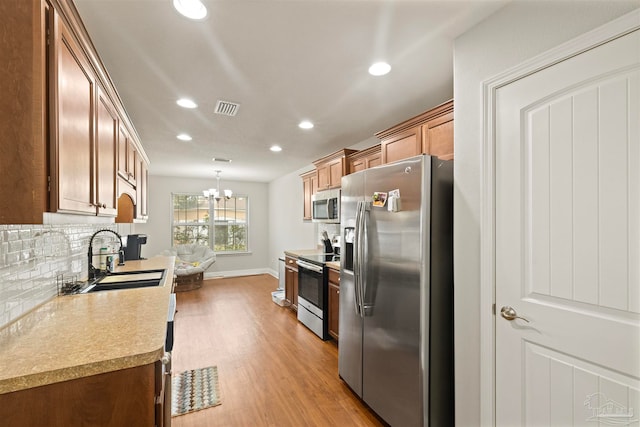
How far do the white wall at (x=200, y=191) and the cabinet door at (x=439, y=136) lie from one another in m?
5.70

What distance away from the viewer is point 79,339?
116cm

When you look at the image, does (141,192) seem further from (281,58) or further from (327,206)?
(281,58)

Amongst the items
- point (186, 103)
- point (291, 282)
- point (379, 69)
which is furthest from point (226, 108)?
point (291, 282)

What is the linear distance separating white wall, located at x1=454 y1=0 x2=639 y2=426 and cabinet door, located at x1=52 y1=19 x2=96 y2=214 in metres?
1.86

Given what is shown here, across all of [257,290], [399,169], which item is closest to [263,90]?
[399,169]

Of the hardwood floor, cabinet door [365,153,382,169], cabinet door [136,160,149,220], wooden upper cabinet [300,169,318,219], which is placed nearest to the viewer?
the hardwood floor

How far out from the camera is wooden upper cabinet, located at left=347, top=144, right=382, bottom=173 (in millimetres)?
3176

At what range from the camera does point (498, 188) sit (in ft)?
4.71

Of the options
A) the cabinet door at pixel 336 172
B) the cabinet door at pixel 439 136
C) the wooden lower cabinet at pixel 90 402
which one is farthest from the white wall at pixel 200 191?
the wooden lower cabinet at pixel 90 402

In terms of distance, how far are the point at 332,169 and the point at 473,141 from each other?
8.32ft

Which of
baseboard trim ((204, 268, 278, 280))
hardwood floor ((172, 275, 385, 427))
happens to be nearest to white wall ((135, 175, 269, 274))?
baseboard trim ((204, 268, 278, 280))

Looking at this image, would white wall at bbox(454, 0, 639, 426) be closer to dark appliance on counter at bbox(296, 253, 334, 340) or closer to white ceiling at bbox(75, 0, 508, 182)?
white ceiling at bbox(75, 0, 508, 182)

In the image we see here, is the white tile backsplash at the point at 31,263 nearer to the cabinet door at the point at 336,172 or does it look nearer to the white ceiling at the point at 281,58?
the white ceiling at the point at 281,58

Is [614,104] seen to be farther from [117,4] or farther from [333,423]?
[333,423]
